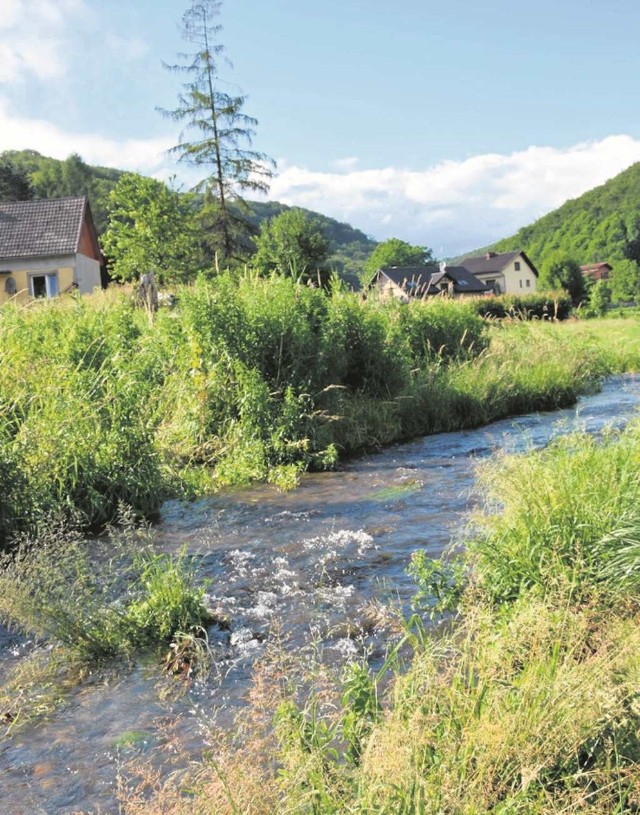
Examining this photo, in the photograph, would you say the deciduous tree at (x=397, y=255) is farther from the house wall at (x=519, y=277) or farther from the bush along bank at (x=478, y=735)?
the bush along bank at (x=478, y=735)

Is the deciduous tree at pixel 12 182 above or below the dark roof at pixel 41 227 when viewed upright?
above

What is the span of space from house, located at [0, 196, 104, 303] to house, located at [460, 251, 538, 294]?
7082 centimetres

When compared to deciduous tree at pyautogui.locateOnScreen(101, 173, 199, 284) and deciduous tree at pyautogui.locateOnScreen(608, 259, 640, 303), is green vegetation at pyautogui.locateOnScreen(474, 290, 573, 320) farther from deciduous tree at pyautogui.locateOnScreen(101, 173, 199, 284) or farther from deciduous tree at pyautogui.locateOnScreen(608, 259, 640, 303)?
deciduous tree at pyautogui.locateOnScreen(608, 259, 640, 303)

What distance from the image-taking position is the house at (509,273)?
338 ft

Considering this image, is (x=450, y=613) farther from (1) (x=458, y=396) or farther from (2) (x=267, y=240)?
(2) (x=267, y=240)

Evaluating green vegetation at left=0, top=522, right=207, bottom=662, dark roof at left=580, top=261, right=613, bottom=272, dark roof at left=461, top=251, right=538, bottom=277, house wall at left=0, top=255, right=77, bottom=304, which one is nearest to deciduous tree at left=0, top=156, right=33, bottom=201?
house wall at left=0, top=255, right=77, bottom=304

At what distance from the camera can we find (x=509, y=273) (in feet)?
340

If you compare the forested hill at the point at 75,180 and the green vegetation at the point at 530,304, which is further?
the forested hill at the point at 75,180

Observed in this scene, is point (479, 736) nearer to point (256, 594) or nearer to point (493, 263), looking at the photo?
point (256, 594)

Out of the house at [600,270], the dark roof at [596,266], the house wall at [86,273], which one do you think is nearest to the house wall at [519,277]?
the dark roof at [596,266]

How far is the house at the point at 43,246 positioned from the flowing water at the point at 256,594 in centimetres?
3265

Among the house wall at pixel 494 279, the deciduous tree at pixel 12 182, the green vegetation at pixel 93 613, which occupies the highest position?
the deciduous tree at pixel 12 182

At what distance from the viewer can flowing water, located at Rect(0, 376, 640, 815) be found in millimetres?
3561

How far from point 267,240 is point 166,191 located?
13.8m
